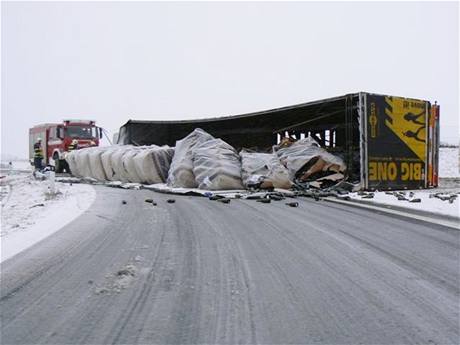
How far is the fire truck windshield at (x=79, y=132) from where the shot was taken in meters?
21.4

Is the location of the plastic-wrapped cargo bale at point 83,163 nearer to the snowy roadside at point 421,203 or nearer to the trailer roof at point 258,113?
the trailer roof at point 258,113

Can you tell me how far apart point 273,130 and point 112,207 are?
380 inches

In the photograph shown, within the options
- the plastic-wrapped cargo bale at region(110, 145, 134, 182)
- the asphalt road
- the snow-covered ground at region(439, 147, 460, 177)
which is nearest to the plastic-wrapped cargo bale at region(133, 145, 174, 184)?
the plastic-wrapped cargo bale at region(110, 145, 134, 182)

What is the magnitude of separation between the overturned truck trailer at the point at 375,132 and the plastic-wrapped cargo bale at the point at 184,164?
3.09 meters

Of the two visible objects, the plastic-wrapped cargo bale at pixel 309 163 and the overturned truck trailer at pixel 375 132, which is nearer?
the overturned truck trailer at pixel 375 132

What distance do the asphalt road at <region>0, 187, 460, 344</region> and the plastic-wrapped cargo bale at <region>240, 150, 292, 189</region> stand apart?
4.80 m

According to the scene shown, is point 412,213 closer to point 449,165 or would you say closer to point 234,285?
point 234,285

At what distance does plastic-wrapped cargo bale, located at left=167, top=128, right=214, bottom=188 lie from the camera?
12094 mm

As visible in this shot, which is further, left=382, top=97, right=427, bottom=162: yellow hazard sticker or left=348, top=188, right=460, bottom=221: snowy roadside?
left=382, top=97, right=427, bottom=162: yellow hazard sticker

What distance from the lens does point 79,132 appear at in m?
21.5

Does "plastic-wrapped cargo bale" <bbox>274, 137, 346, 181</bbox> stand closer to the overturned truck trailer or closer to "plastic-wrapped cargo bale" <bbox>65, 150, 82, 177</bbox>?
the overturned truck trailer

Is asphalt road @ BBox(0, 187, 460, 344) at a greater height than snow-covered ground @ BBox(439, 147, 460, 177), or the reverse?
snow-covered ground @ BBox(439, 147, 460, 177)

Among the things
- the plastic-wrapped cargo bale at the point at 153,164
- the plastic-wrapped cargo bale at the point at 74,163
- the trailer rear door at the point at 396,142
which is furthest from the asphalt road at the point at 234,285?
the plastic-wrapped cargo bale at the point at 74,163

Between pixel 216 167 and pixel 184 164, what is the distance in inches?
42.7
